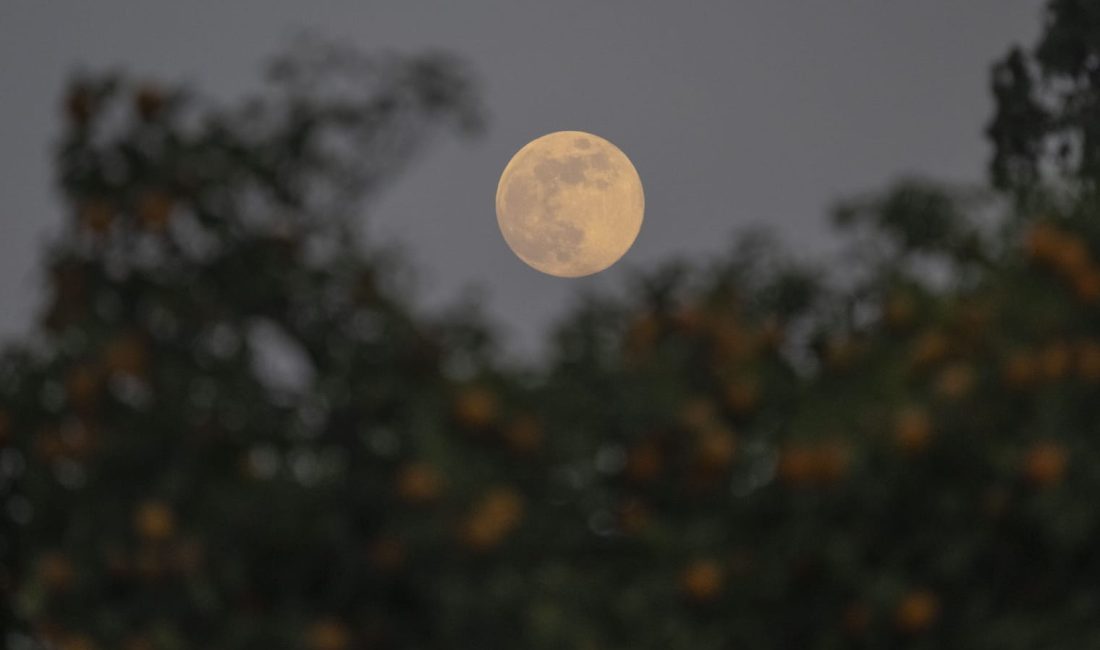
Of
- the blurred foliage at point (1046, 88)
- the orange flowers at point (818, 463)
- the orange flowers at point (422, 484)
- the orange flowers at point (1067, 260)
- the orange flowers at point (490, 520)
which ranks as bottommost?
the orange flowers at point (490, 520)

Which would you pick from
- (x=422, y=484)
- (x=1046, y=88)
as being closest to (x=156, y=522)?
(x=422, y=484)

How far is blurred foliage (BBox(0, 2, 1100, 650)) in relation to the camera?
5.85m

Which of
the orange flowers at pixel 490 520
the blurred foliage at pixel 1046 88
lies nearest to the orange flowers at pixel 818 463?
the orange flowers at pixel 490 520

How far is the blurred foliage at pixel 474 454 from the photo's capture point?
5.85 m

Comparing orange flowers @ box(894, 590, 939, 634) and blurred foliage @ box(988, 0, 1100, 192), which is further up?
blurred foliage @ box(988, 0, 1100, 192)

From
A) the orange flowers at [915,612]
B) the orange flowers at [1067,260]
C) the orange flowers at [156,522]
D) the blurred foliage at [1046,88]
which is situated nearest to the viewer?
the orange flowers at [156,522]

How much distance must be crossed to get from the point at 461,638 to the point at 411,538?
15.9 inches

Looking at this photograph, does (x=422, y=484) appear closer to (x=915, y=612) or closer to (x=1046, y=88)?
(x=915, y=612)

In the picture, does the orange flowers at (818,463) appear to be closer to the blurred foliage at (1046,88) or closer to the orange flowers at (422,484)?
the orange flowers at (422,484)

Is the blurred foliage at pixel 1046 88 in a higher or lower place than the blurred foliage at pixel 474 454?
higher

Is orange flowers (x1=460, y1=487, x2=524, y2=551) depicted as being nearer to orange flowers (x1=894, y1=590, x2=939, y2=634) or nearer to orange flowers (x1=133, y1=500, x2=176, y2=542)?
orange flowers (x1=133, y1=500, x2=176, y2=542)

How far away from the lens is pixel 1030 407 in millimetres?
6355

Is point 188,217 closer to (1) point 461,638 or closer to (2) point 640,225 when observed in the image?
(1) point 461,638

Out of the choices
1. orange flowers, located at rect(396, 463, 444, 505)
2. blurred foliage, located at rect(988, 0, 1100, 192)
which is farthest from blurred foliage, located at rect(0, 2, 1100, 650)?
blurred foliage, located at rect(988, 0, 1100, 192)
